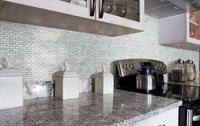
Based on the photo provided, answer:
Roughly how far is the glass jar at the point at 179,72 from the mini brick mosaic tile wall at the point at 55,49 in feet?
2.57

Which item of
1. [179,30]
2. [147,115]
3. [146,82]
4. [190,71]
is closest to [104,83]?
[146,82]

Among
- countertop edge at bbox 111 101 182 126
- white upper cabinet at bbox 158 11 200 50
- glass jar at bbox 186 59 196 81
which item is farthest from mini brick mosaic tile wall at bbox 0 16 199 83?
glass jar at bbox 186 59 196 81

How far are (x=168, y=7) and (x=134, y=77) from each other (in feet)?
2.50

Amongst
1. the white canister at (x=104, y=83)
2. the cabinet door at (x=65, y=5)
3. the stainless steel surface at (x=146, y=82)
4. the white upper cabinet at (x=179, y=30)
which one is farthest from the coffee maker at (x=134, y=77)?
the cabinet door at (x=65, y=5)

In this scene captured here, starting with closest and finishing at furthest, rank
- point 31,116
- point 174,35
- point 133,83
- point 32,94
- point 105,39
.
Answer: point 31,116 → point 32,94 → point 105,39 → point 133,83 → point 174,35

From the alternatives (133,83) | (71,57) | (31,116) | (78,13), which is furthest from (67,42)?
(133,83)

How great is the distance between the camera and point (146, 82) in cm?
123

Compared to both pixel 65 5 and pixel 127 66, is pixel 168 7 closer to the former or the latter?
pixel 127 66

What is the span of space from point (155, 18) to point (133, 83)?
951 millimetres

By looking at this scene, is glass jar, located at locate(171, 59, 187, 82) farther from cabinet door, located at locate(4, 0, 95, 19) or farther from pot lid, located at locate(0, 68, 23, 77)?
pot lid, located at locate(0, 68, 23, 77)

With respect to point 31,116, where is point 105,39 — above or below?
above

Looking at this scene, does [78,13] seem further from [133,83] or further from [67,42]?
[133,83]

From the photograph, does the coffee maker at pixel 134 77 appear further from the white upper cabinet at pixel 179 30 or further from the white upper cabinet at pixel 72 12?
the white upper cabinet at pixel 179 30

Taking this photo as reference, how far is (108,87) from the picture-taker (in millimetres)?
1129
